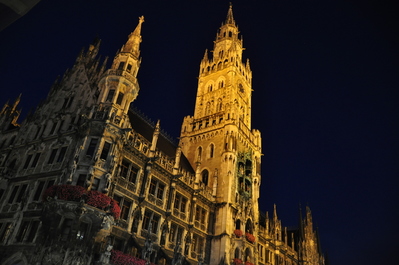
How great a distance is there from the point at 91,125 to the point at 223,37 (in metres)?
47.3

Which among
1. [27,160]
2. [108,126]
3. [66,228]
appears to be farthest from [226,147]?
[66,228]

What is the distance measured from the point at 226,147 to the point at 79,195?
28.1 meters

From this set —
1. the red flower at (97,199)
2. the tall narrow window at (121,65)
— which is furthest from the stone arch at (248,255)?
the tall narrow window at (121,65)

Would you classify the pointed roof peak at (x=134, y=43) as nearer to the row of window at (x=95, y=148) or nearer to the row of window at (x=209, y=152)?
the row of window at (x=95, y=148)

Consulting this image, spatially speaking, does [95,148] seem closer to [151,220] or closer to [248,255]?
[151,220]

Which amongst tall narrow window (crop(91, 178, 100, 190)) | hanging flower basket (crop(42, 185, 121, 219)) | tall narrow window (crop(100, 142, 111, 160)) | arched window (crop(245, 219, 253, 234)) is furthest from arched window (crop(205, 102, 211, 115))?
hanging flower basket (crop(42, 185, 121, 219))

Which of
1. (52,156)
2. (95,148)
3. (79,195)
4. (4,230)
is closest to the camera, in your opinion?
(79,195)

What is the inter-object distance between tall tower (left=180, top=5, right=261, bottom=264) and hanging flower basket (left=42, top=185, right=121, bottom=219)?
1886 centimetres

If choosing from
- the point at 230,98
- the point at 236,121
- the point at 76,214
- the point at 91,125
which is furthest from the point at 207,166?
the point at 76,214

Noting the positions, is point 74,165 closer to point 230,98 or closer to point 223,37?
point 230,98

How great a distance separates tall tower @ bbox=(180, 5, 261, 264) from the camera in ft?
151

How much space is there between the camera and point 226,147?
51125 millimetres

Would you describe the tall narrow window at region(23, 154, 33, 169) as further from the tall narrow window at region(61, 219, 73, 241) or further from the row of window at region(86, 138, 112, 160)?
the tall narrow window at region(61, 219, 73, 241)

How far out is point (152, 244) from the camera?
109 ft
